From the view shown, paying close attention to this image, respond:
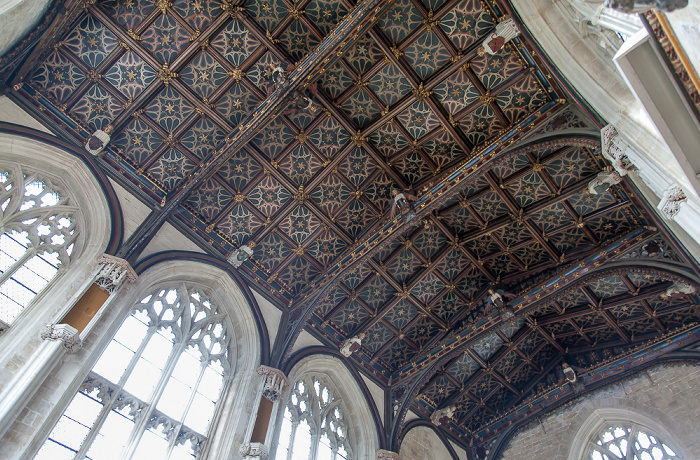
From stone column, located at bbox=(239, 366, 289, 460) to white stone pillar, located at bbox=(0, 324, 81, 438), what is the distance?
11.1ft

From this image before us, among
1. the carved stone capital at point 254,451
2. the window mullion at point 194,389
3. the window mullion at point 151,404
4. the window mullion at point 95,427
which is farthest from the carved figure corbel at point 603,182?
the window mullion at point 95,427

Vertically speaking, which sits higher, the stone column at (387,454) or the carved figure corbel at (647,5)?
the stone column at (387,454)

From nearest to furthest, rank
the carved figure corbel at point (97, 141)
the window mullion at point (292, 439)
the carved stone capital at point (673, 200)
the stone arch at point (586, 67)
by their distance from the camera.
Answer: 1. the carved stone capital at point (673, 200)
2. the stone arch at point (586, 67)
3. the carved figure corbel at point (97, 141)
4. the window mullion at point (292, 439)

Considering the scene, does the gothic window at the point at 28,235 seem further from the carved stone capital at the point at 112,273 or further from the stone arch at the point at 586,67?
the stone arch at the point at 586,67

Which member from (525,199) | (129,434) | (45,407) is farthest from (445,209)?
(45,407)

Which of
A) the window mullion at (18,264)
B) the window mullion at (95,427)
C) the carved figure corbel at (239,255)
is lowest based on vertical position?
the window mullion at (95,427)

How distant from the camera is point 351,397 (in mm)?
12414

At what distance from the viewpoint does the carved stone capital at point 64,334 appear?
760cm

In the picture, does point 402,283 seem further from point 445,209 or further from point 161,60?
point 161,60

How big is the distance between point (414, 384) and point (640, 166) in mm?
8315

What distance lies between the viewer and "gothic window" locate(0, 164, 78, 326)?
26.6 feet

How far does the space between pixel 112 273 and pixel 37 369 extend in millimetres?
2093

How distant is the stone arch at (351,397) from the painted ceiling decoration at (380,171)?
537 millimetres

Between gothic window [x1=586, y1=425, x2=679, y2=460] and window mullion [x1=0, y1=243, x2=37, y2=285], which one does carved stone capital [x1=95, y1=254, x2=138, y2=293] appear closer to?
window mullion [x1=0, y1=243, x2=37, y2=285]
